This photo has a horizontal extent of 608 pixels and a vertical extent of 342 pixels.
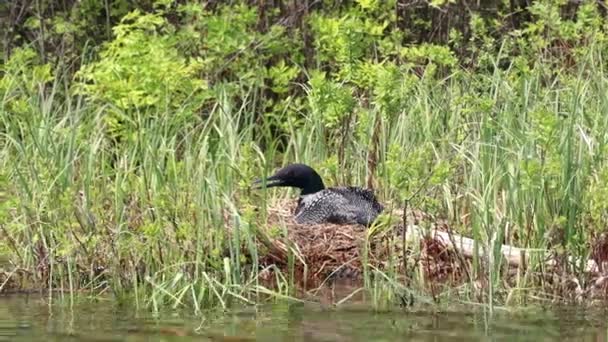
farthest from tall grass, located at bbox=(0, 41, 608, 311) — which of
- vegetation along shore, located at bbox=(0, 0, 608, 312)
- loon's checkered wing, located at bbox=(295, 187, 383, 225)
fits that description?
loon's checkered wing, located at bbox=(295, 187, 383, 225)

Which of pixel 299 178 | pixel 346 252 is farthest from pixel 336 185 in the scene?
pixel 346 252

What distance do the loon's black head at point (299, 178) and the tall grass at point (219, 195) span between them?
488 mm

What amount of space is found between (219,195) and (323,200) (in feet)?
5.75

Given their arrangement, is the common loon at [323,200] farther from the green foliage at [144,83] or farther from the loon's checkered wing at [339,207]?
the green foliage at [144,83]

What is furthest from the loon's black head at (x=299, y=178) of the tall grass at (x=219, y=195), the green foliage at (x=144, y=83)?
the green foliage at (x=144, y=83)

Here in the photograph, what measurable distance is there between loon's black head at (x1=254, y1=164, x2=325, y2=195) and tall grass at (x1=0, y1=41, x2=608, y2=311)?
49cm

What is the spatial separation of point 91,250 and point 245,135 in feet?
8.42

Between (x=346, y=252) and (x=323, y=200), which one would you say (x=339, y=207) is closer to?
(x=323, y=200)

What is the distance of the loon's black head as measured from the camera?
10.0m

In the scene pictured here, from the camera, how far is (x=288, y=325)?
6.84m

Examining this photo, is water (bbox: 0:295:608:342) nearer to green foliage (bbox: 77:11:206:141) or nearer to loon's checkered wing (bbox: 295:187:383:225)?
green foliage (bbox: 77:11:206:141)

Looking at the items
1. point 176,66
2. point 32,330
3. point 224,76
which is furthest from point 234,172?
point 224,76

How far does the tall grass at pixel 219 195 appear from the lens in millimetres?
7488

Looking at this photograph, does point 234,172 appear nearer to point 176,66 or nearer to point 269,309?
Answer: point 176,66
